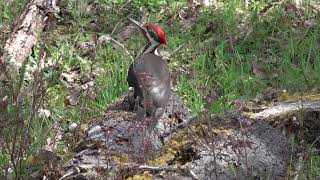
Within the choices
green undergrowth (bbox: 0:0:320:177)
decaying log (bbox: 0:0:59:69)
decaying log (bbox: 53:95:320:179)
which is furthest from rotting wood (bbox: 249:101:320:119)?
decaying log (bbox: 0:0:59:69)

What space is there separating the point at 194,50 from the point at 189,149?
323 centimetres

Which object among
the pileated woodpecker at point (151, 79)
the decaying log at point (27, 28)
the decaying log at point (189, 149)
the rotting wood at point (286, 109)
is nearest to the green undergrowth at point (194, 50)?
the decaying log at point (27, 28)

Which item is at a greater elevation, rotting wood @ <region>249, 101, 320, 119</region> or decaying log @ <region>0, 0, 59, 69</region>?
decaying log @ <region>0, 0, 59, 69</region>

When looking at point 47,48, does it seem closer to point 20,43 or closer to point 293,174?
point 20,43

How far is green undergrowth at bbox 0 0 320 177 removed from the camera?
612 cm

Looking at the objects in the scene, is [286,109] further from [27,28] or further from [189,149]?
[27,28]

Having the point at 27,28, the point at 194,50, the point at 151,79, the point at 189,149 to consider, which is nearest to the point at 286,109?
the point at 189,149

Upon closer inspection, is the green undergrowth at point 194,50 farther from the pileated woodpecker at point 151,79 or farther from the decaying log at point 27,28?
the pileated woodpecker at point 151,79

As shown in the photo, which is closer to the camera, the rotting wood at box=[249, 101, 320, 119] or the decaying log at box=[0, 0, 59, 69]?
the rotting wood at box=[249, 101, 320, 119]

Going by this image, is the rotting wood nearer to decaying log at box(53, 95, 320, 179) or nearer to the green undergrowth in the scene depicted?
decaying log at box(53, 95, 320, 179)

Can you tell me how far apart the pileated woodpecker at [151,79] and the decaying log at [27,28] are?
1.69 metres

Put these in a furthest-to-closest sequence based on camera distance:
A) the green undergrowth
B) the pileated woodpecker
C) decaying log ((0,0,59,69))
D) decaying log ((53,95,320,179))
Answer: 1. decaying log ((0,0,59,69))
2. the green undergrowth
3. the pileated woodpecker
4. decaying log ((53,95,320,179))

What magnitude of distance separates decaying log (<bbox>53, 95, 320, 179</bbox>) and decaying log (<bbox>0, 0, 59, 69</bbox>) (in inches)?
109

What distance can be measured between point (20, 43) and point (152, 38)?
2077 millimetres
